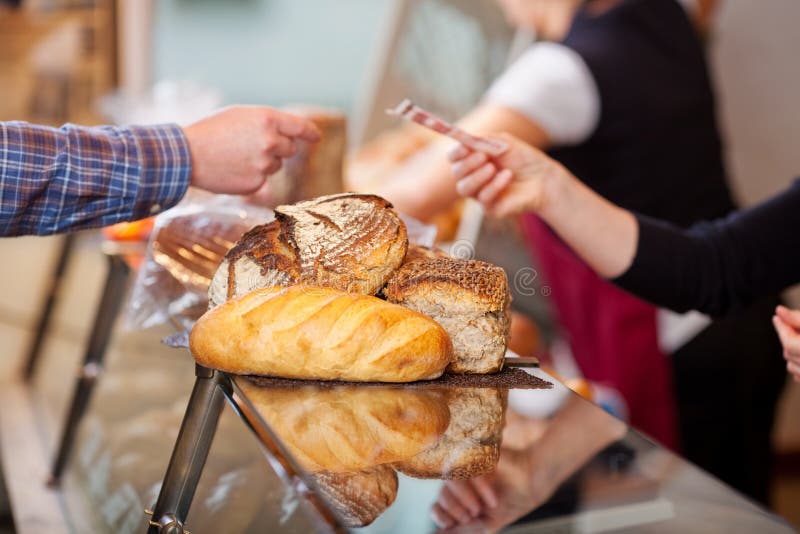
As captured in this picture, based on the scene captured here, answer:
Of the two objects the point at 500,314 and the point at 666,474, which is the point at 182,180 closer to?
the point at 500,314

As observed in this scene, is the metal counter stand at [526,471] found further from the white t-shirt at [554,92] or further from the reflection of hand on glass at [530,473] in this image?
the white t-shirt at [554,92]

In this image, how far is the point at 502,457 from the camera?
781mm

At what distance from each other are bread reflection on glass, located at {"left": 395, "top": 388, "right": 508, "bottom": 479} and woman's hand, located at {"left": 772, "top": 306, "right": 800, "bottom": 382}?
380mm

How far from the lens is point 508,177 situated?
1243 millimetres

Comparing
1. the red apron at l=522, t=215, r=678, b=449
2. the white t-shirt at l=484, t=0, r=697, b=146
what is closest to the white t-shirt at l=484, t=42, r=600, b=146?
the white t-shirt at l=484, t=0, r=697, b=146

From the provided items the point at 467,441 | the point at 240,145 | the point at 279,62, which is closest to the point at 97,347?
the point at 240,145

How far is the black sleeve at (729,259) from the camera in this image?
1.40 metres

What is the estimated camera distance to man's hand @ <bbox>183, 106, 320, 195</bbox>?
1.15 m

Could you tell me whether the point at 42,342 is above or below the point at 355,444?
below

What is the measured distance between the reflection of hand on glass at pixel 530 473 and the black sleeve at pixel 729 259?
1.77ft

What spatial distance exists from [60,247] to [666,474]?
1743mm

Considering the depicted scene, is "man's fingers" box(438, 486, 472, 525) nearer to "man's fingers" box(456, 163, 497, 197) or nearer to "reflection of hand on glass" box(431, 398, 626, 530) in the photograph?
"reflection of hand on glass" box(431, 398, 626, 530)

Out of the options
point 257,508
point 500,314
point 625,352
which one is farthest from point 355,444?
point 625,352

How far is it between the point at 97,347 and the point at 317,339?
3.42 feet
